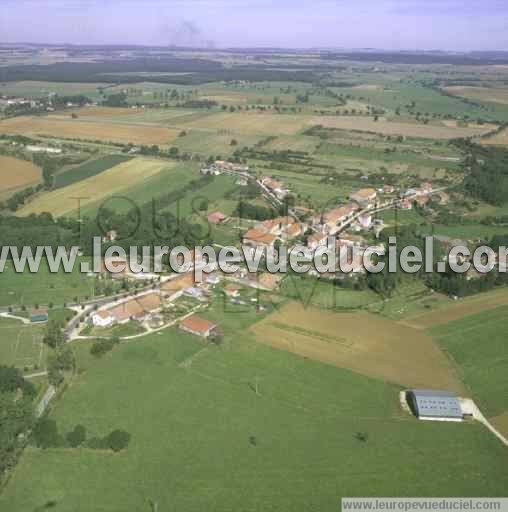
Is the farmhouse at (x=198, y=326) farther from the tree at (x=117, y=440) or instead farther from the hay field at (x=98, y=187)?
the hay field at (x=98, y=187)

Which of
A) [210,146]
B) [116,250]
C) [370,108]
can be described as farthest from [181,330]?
[370,108]

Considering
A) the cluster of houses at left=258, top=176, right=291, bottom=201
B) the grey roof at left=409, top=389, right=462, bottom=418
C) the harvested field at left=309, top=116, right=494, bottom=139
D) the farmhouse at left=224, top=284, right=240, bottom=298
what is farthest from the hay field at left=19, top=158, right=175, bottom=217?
the harvested field at left=309, top=116, right=494, bottom=139

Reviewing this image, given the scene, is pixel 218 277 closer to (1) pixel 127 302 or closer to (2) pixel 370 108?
(1) pixel 127 302

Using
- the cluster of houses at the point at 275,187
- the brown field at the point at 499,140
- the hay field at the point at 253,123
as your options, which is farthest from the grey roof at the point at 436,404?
the hay field at the point at 253,123

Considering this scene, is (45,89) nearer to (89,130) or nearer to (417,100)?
(89,130)

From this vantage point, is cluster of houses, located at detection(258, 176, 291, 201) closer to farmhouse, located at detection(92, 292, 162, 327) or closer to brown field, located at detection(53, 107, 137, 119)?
farmhouse, located at detection(92, 292, 162, 327)

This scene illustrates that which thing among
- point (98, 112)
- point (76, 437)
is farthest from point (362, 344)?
point (98, 112)
